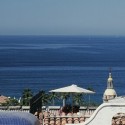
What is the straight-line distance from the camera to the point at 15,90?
9538 cm

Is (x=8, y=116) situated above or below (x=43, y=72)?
below

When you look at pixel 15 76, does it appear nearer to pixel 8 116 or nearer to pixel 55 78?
pixel 55 78

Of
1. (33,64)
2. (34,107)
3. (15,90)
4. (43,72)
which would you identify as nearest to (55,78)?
(43,72)

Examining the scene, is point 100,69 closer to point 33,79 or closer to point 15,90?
point 33,79

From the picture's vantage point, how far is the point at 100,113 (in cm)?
1538

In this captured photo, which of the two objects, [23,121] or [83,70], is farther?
[83,70]

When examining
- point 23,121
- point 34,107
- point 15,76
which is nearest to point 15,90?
point 15,76

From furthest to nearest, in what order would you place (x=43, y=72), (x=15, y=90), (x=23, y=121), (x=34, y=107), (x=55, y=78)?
1. (x=43, y=72)
2. (x=55, y=78)
3. (x=15, y=90)
4. (x=34, y=107)
5. (x=23, y=121)

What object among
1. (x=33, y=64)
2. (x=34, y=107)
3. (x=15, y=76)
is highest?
(x=33, y=64)

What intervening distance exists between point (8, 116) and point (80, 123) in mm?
4271

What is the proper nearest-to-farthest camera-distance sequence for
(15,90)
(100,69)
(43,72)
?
(15,90)
(43,72)
(100,69)

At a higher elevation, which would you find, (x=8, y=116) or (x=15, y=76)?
(x=15, y=76)

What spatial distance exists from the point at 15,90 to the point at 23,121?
84361 millimetres

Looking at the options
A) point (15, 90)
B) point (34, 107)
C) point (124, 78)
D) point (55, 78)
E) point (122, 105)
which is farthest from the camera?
point (55, 78)
